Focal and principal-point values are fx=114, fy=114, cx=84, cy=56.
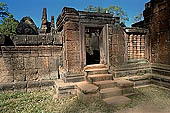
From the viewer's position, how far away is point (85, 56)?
428 centimetres

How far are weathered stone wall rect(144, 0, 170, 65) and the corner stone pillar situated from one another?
3523 mm

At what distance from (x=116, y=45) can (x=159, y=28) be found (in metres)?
2.04

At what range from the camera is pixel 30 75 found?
173 inches

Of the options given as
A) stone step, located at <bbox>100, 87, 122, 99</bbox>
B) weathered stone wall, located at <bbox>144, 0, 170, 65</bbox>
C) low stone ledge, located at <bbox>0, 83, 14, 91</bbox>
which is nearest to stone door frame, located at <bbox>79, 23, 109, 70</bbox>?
stone step, located at <bbox>100, 87, 122, 99</bbox>

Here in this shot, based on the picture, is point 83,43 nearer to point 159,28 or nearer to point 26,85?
Result: point 26,85

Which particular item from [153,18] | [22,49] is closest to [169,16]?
[153,18]

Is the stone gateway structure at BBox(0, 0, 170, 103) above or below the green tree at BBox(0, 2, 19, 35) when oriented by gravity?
below

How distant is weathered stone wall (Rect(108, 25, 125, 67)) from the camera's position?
4.58 m

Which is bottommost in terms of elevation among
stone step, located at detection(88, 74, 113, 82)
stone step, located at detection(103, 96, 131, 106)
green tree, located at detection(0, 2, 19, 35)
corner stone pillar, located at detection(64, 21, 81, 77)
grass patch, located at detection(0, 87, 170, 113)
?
grass patch, located at detection(0, 87, 170, 113)

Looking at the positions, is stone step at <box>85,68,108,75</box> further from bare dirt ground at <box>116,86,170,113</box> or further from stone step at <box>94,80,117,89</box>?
bare dirt ground at <box>116,86,170,113</box>

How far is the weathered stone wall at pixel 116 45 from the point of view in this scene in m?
4.58

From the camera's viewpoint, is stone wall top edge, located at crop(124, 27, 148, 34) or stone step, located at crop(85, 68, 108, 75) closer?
stone step, located at crop(85, 68, 108, 75)

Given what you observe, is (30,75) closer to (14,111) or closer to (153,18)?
(14,111)

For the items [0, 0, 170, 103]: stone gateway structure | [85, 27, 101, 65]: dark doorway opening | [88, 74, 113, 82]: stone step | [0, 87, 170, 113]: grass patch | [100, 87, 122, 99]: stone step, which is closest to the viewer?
[0, 87, 170, 113]: grass patch
